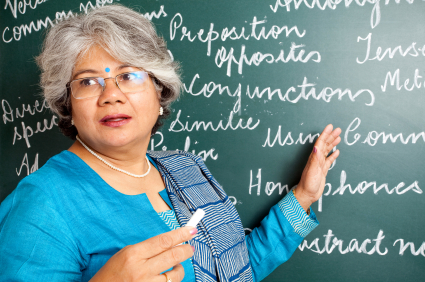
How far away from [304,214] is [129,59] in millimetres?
834

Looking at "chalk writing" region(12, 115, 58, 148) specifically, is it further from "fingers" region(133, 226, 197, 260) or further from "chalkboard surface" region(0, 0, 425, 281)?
"fingers" region(133, 226, 197, 260)

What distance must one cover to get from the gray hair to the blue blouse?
8.1 inches

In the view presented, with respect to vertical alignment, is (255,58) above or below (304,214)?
above

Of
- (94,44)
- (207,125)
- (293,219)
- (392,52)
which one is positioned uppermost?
(392,52)

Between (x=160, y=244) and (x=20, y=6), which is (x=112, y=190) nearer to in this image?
(x=160, y=244)

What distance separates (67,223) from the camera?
67 cm

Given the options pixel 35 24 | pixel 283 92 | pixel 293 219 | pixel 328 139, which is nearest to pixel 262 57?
pixel 283 92

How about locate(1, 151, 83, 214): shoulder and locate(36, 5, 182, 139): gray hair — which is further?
locate(36, 5, 182, 139): gray hair

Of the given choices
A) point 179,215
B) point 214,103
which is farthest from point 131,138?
point 214,103

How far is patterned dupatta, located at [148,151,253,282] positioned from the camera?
0.86m

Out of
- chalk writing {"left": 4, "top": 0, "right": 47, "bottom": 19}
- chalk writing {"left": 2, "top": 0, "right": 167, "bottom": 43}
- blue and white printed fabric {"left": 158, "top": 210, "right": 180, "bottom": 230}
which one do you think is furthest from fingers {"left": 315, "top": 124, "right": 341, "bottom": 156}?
chalk writing {"left": 4, "top": 0, "right": 47, "bottom": 19}

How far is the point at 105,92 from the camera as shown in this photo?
772 millimetres

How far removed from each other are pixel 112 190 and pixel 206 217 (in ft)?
1.02

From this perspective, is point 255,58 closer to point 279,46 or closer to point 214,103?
point 279,46
